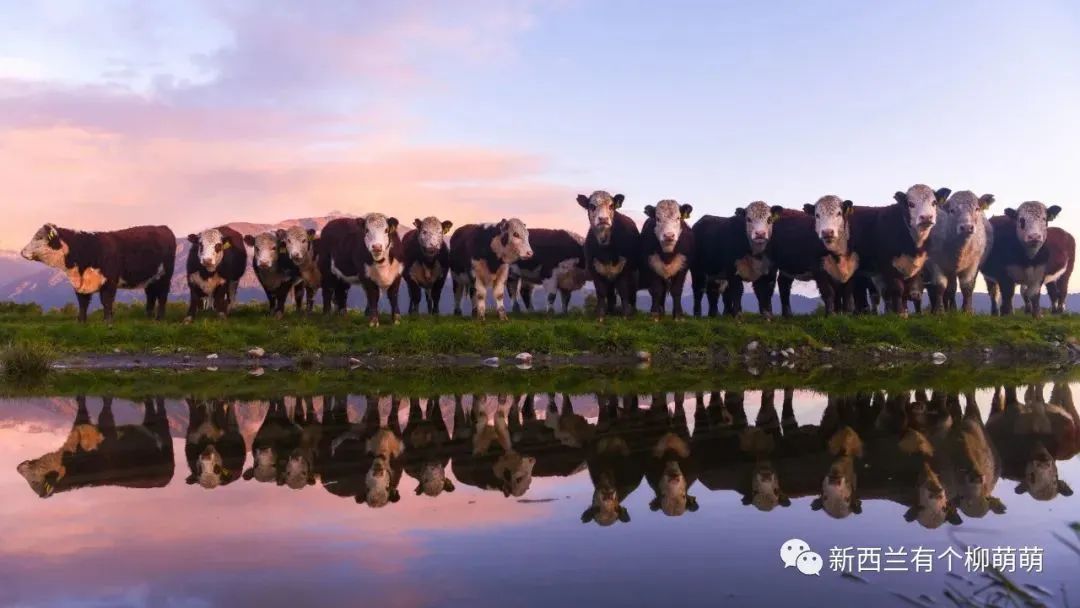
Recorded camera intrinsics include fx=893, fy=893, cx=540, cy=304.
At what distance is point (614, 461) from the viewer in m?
7.96

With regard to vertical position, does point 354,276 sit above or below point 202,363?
above

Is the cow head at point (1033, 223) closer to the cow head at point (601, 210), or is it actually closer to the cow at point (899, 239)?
the cow at point (899, 239)

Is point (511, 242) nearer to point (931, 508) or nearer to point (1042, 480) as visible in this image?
point (1042, 480)

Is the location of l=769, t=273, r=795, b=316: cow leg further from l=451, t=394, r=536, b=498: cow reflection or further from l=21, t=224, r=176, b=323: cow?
l=21, t=224, r=176, b=323: cow

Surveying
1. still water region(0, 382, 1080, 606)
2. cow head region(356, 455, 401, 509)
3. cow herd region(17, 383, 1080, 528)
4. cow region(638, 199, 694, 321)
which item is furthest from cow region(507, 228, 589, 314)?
cow head region(356, 455, 401, 509)

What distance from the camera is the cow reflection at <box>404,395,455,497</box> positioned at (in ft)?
23.6

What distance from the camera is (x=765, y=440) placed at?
28.8 feet

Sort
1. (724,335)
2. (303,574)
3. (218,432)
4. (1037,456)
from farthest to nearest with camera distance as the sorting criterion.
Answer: (724,335)
(218,432)
(1037,456)
(303,574)

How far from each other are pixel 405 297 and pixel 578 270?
61.9 feet

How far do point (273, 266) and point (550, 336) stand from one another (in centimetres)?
936

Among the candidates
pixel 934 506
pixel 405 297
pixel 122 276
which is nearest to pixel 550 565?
pixel 934 506

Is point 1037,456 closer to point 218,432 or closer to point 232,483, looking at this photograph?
point 232,483

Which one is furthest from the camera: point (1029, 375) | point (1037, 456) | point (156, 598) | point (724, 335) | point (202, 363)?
point (724, 335)

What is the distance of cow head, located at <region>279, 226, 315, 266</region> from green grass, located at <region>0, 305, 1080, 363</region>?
3.54 m
